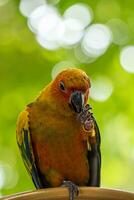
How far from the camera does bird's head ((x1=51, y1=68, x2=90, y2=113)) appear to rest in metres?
2.18

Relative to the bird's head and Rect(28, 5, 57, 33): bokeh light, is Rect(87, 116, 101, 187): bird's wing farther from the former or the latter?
Rect(28, 5, 57, 33): bokeh light

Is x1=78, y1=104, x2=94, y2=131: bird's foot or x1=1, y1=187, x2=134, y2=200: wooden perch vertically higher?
x1=78, y1=104, x2=94, y2=131: bird's foot

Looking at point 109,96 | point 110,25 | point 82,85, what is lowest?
point 82,85

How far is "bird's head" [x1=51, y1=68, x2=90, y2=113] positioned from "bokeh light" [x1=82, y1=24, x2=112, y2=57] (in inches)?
69.5

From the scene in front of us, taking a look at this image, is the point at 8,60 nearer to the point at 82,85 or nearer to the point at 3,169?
the point at 3,169

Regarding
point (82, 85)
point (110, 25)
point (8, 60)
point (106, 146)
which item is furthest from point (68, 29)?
point (82, 85)

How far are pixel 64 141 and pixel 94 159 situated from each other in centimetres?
17

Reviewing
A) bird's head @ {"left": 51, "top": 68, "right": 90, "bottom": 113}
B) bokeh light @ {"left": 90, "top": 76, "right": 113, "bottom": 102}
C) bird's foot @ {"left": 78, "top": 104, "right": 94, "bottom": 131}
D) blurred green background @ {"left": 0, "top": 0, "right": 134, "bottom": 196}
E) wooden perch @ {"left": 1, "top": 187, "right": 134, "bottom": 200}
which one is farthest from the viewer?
bokeh light @ {"left": 90, "top": 76, "right": 113, "bottom": 102}

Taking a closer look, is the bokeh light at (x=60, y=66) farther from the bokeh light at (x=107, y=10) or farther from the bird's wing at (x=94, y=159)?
the bird's wing at (x=94, y=159)

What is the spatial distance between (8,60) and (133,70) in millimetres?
1034

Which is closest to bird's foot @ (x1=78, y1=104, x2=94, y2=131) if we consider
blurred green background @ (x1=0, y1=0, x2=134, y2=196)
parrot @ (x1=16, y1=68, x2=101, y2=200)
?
parrot @ (x1=16, y1=68, x2=101, y2=200)

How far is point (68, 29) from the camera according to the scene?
168 inches

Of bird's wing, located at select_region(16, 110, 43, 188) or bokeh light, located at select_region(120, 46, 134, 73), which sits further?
bokeh light, located at select_region(120, 46, 134, 73)

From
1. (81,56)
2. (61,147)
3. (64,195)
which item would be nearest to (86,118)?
(61,147)
